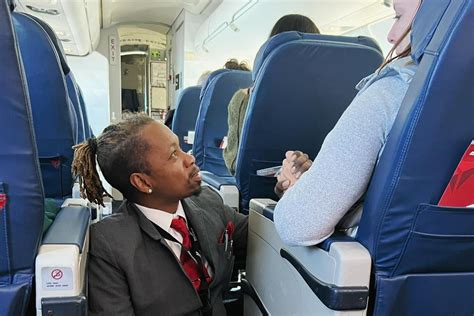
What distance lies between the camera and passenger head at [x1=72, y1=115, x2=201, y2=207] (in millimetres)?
1261

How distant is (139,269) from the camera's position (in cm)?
113

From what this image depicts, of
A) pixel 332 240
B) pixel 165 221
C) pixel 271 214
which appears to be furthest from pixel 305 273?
pixel 165 221

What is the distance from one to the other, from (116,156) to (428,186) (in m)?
0.91

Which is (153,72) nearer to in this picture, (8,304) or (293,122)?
(293,122)

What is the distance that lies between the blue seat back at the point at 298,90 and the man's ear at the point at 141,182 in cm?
61

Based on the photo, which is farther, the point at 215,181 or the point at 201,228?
the point at 215,181

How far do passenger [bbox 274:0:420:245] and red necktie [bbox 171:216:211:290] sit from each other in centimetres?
A: 47

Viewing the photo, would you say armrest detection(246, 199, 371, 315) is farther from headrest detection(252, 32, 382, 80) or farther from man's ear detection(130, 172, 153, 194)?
headrest detection(252, 32, 382, 80)

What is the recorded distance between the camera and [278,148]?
1.81 meters

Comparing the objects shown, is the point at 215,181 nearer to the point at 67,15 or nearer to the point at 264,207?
the point at 264,207

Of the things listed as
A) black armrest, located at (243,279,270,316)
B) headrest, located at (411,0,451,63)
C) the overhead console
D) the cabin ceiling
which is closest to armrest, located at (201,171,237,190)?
black armrest, located at (243,279,270,316)

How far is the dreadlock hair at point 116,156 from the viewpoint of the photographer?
1.26 m

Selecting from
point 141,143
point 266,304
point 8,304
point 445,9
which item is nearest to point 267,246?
point 266,304

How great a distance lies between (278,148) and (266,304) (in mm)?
722
